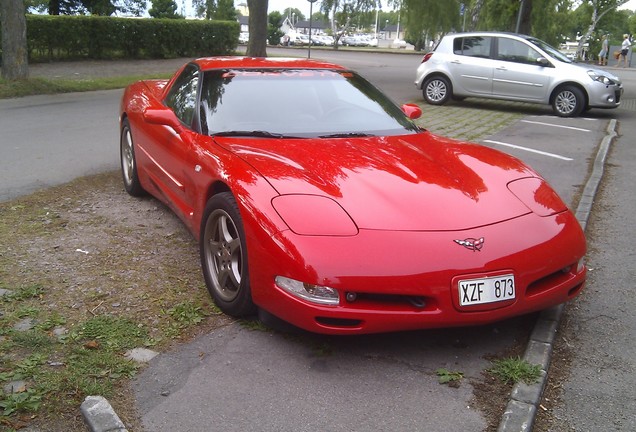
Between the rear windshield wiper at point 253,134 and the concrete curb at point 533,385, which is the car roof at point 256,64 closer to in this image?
the rear windshield wiper at point 253,134

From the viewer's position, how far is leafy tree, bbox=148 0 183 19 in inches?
1620

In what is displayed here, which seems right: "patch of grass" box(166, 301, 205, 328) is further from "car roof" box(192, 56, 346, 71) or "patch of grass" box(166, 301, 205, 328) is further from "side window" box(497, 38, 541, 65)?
"side window" box(497, 38, 541, 65)

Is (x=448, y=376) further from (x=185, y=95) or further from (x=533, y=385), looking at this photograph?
(x=185, y=95)

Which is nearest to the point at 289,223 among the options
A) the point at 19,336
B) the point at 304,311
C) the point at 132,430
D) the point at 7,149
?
the point at 304,311

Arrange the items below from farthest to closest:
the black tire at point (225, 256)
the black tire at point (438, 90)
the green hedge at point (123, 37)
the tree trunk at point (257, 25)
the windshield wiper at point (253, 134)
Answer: the green hedge at point (123, 37), the tree trunk at point (257, 25), the black tire at point (438, 90), the windshield wiper at point (253, 134), the black tire at point (225, 256)

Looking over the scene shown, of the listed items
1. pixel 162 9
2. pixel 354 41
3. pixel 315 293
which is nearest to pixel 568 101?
pixel 315 293

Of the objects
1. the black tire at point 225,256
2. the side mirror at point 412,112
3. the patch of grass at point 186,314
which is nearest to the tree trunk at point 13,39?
the side mirror at point 412,112

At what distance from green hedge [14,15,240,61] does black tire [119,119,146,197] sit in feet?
53.6

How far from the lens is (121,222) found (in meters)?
5.28

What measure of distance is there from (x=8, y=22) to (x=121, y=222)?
1061cm

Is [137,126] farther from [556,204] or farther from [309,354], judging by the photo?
[556,204]

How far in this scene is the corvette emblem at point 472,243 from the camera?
10.2 ft

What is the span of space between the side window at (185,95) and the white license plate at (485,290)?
7.78 feet

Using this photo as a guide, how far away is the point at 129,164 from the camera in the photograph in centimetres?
610
